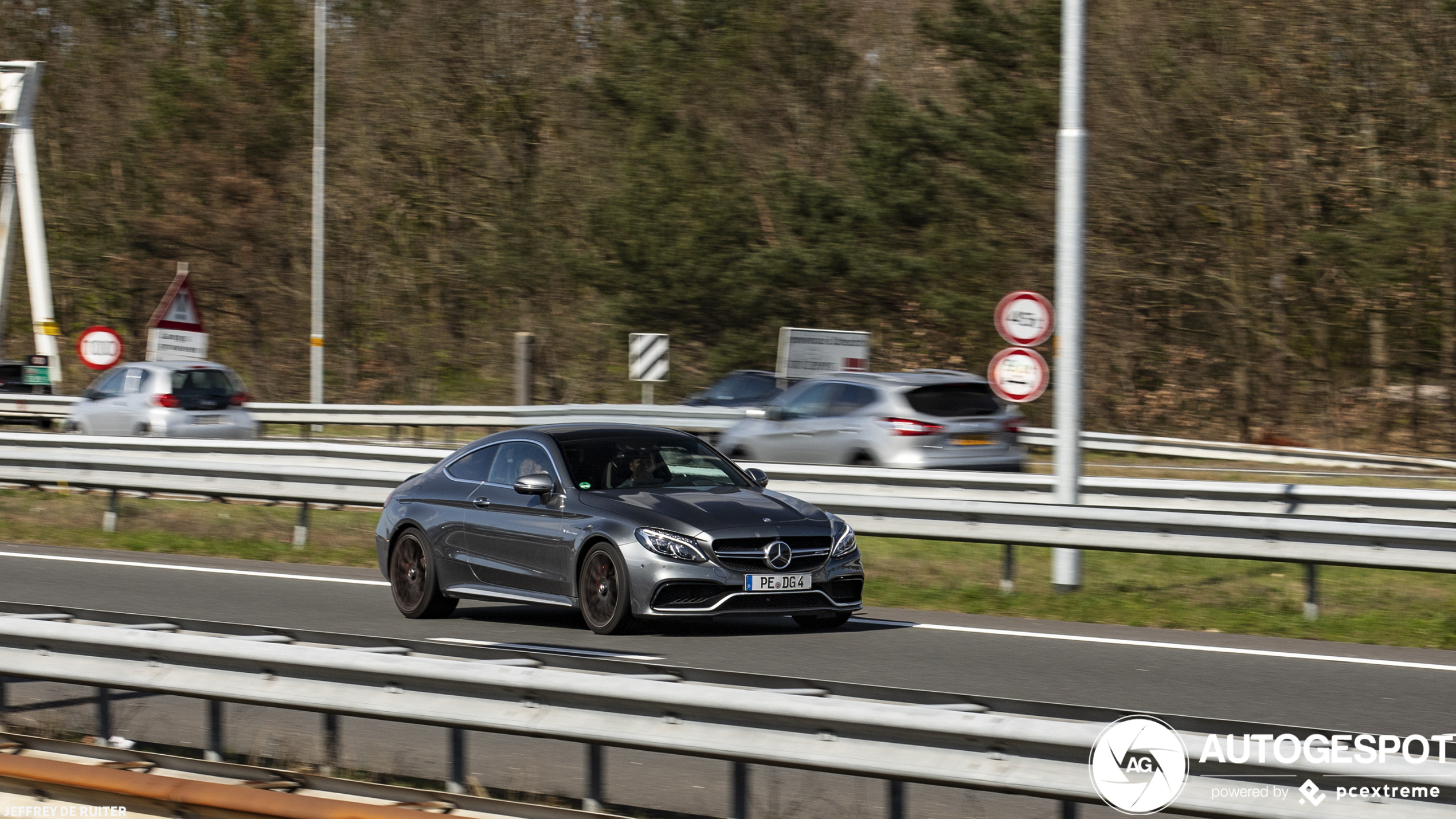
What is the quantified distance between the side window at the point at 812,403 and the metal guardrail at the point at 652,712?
1549 cm

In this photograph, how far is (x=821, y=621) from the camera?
39.1ft

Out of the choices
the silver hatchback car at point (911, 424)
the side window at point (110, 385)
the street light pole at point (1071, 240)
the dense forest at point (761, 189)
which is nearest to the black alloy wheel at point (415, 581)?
the street light pole at point (1071, 240)

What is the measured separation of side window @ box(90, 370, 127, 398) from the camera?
2614 centimetres

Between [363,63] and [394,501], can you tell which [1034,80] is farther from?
[394,501]


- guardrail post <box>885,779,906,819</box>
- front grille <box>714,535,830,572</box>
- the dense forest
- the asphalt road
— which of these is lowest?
the asphalt road

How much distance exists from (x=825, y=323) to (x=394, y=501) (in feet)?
87.9

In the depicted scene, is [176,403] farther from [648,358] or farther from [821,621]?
[821,621]

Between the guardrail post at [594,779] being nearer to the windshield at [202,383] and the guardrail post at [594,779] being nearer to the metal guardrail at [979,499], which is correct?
the metal guardrail at [979,499]

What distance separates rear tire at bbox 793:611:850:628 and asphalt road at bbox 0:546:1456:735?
0.27ft

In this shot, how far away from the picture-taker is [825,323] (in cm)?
Result: 3891

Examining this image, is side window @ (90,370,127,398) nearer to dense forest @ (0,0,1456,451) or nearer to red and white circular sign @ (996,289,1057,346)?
dense forest @ (0,0,1456,451)

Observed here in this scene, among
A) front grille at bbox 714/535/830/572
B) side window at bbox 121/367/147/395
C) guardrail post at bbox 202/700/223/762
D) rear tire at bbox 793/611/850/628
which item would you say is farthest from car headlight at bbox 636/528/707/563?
side window at bbox 121/367/147/395

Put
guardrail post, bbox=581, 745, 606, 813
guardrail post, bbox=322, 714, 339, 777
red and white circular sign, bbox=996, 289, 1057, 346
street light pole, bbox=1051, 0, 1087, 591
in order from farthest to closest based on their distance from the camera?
red and white circular sign, bbox=996, 289, 1057, 346 < street light pole, bbox=1051, 0, 1087, 591 < guardrail post, bbox=322, 714, 339, 777 < guardrail post, bbox=581, 745, 606, 813

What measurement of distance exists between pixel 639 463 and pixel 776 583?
1.50m
